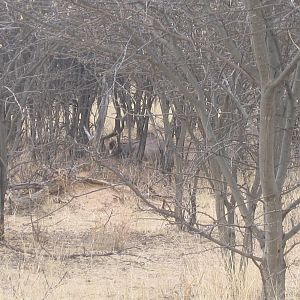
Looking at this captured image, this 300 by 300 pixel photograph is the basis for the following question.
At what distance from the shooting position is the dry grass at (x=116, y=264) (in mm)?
4953

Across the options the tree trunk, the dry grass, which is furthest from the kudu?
the tree trunk

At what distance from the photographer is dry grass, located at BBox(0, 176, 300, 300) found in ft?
16.3

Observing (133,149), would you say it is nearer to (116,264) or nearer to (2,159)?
(2,159)

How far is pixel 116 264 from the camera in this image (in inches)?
259

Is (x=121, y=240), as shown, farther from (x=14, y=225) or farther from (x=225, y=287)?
(x=225, y=287)

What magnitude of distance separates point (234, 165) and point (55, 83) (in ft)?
25.6

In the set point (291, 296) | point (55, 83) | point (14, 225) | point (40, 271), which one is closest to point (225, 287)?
point (291, 296)

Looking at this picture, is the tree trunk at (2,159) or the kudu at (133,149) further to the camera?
the kudu at (133,149)

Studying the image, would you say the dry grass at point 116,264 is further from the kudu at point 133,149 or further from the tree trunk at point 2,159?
the kudu at point 133,149

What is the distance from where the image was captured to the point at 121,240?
742 cm

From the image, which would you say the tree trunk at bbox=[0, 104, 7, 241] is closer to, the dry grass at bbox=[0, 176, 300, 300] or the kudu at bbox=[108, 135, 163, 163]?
the dry grass at bbox=[0, 176, 300, 300]

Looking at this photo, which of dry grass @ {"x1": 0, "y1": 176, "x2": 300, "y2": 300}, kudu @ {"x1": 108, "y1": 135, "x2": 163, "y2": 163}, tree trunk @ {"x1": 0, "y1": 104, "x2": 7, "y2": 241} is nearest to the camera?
dry grass @ {"x1": 0, "y1": 176, "x2": 300, "y2": 300}

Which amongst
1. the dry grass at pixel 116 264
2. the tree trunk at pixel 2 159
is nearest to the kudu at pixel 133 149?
the dry grass at pixel 116 264

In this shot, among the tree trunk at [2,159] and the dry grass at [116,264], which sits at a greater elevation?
the tree trunk at [2,159]
